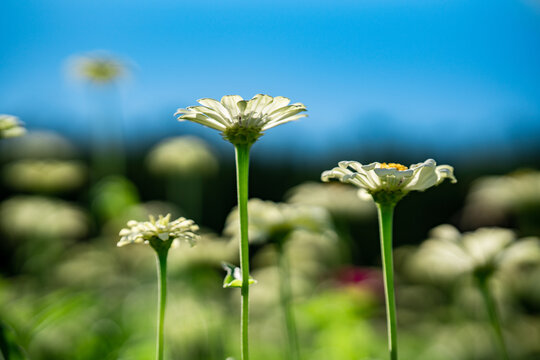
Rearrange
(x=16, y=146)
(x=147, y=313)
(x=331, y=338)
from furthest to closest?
(x=16, y=146), (x=147, y=313), (x=331, y=338)

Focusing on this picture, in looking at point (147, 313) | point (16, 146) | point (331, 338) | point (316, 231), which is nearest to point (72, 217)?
Result: point (147, 313)

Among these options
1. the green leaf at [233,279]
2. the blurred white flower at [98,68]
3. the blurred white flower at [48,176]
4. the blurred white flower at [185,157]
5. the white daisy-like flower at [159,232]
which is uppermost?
the blurred white flower at [98,68]

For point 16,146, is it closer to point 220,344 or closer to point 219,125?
point 220,344

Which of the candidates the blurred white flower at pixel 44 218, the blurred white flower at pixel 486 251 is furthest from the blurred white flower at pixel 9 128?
the blurred white flower at pixel 44 218

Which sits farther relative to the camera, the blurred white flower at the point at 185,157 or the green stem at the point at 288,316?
the blurred white flower at the point at 185,157

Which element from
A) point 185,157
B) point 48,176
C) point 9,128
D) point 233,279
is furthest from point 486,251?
point 48,176

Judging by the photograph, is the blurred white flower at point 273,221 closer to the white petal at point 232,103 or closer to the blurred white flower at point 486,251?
the blurred white flower at point 486,251

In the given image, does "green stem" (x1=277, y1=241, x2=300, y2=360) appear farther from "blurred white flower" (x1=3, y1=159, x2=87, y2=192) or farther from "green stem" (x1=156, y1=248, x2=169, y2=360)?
"blurred white flower" (x1=3, y1=159, x2=87, y2=192)
